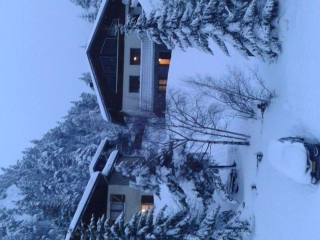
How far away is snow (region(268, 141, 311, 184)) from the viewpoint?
1095cm

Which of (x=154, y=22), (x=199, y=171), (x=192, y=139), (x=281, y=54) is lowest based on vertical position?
(x=199, y=171)

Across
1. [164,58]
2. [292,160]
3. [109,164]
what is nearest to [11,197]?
[109,164]

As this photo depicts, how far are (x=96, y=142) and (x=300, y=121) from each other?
19.8 metres

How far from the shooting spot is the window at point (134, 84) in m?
21.3

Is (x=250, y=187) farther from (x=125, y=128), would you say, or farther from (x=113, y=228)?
(x=125, y=128)

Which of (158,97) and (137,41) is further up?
(137,41)

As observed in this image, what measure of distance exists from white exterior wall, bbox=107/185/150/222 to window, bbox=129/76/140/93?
230 inches

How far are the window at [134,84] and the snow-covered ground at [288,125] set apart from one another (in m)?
7.54

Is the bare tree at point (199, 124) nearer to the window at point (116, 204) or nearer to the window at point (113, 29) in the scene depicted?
the window at point (116, 204)

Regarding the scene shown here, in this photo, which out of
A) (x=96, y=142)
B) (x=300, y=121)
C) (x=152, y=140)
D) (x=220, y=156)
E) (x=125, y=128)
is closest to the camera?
(x=300, y=121)

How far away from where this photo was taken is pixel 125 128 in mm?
24312

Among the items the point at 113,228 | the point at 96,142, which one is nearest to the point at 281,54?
the point at 113,228

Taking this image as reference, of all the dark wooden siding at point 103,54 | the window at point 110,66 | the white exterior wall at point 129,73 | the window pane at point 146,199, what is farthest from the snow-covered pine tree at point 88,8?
the window pane at point 146,199

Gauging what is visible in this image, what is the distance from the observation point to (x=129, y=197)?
60.4ft
